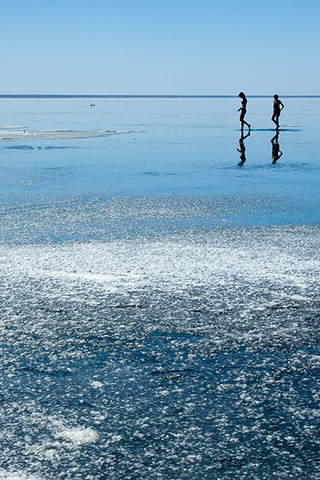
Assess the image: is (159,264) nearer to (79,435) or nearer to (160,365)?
(160,365)

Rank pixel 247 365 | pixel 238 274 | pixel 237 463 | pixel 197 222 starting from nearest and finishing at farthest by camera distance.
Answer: pixel 237 463
pixel 247 365
pixel 238 274
pixel 197 222

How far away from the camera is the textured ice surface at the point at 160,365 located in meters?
2.95

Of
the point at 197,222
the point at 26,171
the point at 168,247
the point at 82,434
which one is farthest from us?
the point at 26,171

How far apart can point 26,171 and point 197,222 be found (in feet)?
25.3

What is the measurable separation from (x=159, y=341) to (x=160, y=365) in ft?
1.41

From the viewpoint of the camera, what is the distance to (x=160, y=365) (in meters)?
Result: 4.00

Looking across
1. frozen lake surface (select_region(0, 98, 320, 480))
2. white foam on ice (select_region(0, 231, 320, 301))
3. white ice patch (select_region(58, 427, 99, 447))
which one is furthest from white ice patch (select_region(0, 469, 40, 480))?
white foam on ice (select_region(0, 231, 320, 301))

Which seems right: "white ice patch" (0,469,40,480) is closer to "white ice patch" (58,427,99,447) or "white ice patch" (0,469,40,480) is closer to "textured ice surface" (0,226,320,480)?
"textured ice surface" (0,226,320,480)

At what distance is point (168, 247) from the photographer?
7.46 m

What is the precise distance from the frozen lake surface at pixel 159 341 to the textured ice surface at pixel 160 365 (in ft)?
0.04

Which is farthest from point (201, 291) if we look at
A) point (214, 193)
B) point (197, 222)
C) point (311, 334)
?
point (214, 193)

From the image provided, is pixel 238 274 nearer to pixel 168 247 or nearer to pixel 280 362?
pixel 168 247

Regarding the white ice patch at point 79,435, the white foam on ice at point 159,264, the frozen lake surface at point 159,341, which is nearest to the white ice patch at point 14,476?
the frozen lake surface at point 159,341

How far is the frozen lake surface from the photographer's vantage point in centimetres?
298
